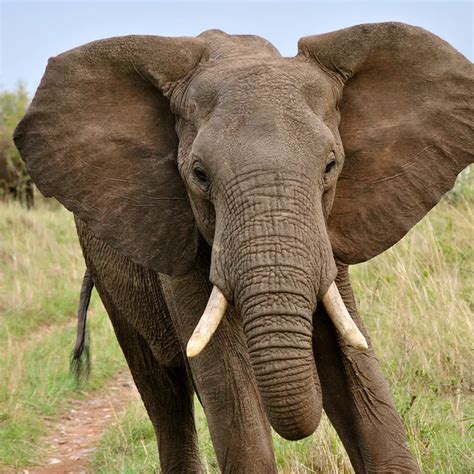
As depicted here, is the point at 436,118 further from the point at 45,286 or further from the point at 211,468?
the point at 45,286

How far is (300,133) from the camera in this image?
3680 mm

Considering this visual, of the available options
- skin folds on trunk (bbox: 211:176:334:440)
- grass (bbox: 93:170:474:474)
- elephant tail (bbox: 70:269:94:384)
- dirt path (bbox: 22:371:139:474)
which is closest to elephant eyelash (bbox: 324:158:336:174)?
skin folds on trunk (bbox: 211:176:334:440)

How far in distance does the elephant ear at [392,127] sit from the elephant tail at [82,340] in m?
2.19

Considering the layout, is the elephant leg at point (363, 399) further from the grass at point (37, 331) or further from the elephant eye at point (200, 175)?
the grass at point (37, 331)

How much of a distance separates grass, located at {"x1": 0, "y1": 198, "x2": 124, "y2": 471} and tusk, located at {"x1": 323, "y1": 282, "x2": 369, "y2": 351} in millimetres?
2920

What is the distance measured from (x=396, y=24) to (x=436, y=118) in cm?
40

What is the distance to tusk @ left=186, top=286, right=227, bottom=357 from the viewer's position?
3.49 meters

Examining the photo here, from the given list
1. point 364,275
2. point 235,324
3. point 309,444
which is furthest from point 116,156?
point 364,275

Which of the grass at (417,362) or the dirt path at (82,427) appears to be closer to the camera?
the grass at (417,362)

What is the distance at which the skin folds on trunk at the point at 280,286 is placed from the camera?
134 inches

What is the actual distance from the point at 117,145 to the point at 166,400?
1.81 meters

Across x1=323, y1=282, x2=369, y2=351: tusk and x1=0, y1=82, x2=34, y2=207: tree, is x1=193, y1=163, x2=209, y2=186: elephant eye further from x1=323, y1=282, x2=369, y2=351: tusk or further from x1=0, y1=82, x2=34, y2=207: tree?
x1=0, y1=82, x2=34, y2=207: tree

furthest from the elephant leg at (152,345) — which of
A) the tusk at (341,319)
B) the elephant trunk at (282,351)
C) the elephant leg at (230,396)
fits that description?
the elephant trunk at (282,351)

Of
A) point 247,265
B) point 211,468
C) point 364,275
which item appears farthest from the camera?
point 364,275
